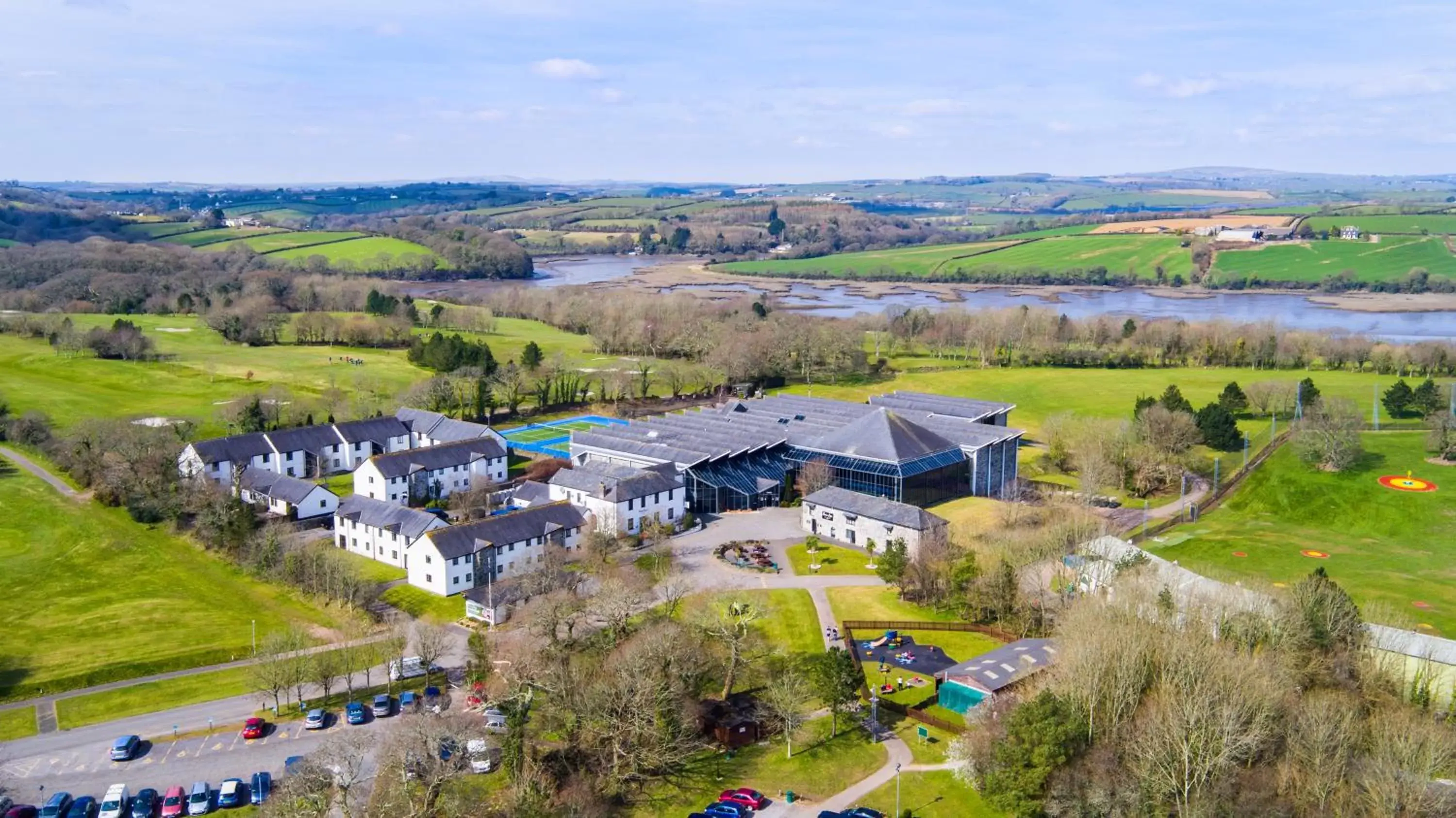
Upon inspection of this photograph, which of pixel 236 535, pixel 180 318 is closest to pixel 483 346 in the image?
pixel 236 535

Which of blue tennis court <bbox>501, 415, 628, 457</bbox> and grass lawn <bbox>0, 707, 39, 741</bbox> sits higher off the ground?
blue tennis court <bbox>501, 415, 628, 457</bbox>

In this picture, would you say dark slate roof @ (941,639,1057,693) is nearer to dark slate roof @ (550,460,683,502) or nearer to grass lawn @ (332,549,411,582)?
dark slate roof @ (550,460,683,502)

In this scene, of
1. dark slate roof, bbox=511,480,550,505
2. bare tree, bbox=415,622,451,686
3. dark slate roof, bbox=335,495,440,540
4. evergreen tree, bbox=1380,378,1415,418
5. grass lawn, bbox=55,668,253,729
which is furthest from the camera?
evergreen tree, bbox=1380,378,1415,418

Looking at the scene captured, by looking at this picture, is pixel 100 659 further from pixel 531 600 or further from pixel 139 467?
pixel 139 467

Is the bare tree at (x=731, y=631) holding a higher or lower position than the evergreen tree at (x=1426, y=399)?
lower

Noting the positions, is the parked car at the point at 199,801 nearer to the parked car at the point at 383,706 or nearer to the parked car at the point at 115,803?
the parked car at the point at 115,803

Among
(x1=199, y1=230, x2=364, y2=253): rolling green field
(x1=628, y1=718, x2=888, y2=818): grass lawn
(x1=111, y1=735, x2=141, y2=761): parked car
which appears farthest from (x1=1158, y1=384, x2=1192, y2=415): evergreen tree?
(x1=199, y1=230, x2=364, y2=253): rolling green field

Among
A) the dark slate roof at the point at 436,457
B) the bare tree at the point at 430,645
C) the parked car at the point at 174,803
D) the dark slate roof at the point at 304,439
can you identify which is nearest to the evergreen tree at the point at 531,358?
the dark slate roof at the point at 304,439
